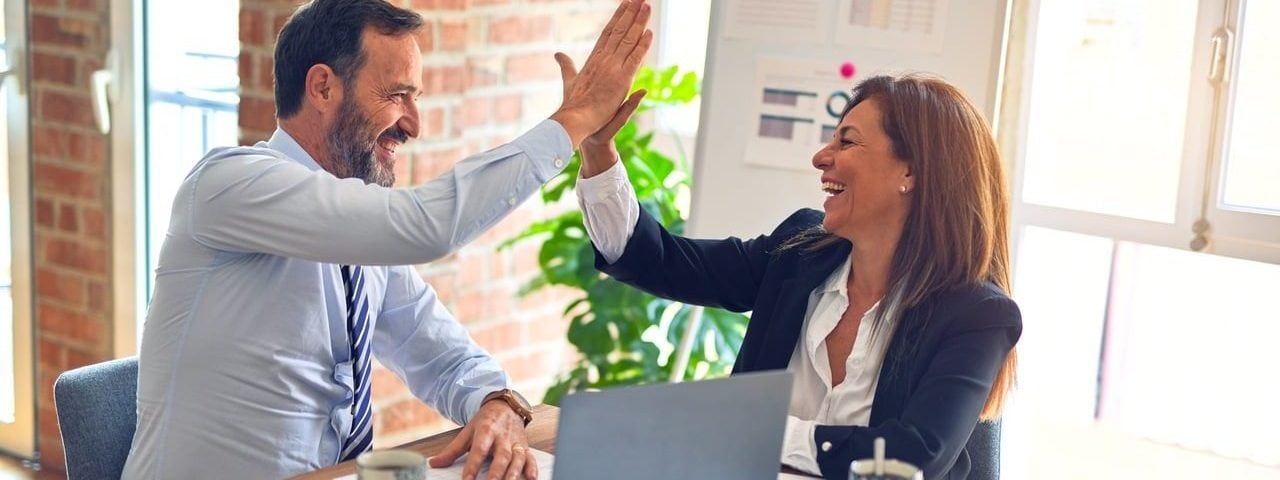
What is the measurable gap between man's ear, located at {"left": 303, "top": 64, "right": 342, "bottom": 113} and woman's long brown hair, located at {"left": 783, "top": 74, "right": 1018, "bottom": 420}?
2.52 feet

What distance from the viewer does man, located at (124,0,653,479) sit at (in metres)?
1.76

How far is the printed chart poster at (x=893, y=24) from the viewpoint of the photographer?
2699mm

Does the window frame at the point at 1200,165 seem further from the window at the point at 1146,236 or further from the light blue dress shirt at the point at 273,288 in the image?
the light blue dress shirt at the point at 273,288

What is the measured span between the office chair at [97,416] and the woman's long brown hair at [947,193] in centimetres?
104

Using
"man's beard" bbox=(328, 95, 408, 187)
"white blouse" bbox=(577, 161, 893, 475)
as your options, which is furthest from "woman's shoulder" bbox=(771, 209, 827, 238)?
"man's beard" bbox=(328, 95, 408, 187)

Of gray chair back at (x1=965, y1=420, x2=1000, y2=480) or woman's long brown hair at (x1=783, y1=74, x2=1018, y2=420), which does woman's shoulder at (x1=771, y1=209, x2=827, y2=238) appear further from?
gray chair back at (x1=965, y1=420, x2=1000, y2=480)

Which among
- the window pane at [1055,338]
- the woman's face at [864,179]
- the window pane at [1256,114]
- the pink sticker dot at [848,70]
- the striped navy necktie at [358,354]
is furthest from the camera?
the window pane at [1055,338]

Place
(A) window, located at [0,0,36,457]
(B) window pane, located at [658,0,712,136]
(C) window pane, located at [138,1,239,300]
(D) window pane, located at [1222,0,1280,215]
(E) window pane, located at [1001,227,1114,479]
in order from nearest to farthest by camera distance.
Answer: (D) window pane, located at [1222,0,1280,215] < (E) window pane, located at [1001,227,1114,479] < (C) window pane, located at [138,1,239,300] < (A) window, located at [0,0,36,457] < (B) window pane, located at [658,0,712,136]

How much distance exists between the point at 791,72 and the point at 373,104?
1.11m

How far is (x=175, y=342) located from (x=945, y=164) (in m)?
1.06

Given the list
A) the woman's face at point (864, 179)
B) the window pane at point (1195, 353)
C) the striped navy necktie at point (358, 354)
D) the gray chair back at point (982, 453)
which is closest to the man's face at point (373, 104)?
the striped navy necktie at point (358, 354)

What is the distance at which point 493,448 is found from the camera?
176cm

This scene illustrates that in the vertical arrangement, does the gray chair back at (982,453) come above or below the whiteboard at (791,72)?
below

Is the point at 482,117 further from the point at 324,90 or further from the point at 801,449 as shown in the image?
the point at 801,449
